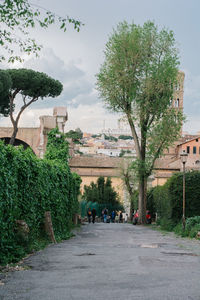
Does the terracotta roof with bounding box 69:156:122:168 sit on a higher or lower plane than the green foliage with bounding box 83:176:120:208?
higher

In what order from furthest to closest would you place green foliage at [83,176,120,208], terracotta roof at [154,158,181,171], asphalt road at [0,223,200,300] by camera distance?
terracotta roof at [154,158,181,171] → green foliage at [83,176,120,208] → asphalt road at [0,223,200,300]

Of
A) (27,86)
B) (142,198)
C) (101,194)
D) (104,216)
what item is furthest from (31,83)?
(101,194)

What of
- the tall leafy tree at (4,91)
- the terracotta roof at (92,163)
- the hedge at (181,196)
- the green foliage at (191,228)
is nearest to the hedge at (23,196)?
the green foliage at (191,228)

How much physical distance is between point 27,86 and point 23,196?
121 ft

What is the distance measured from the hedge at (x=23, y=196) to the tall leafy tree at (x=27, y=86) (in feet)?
103

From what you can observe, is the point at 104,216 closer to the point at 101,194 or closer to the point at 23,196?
the point at 101,194

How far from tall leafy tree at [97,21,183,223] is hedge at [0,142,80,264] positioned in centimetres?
1607

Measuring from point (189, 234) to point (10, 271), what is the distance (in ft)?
42.0

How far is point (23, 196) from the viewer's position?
10422mm

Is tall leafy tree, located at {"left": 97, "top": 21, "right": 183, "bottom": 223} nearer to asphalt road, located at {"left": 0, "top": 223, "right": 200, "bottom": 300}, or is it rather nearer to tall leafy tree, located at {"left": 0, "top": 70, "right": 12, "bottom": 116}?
tall leafy tree, located at {"left": 0, "top": 70, "right": 12, "bottom": 116}

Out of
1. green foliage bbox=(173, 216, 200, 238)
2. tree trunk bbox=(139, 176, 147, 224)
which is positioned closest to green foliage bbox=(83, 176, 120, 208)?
tree trunk bbox=(139, 176, 147, 224)

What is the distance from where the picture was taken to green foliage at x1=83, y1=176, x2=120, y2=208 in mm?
59472

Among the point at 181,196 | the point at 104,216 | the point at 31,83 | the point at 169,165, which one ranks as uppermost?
the point at 31,83

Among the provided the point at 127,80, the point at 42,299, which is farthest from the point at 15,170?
the point at 127,80
